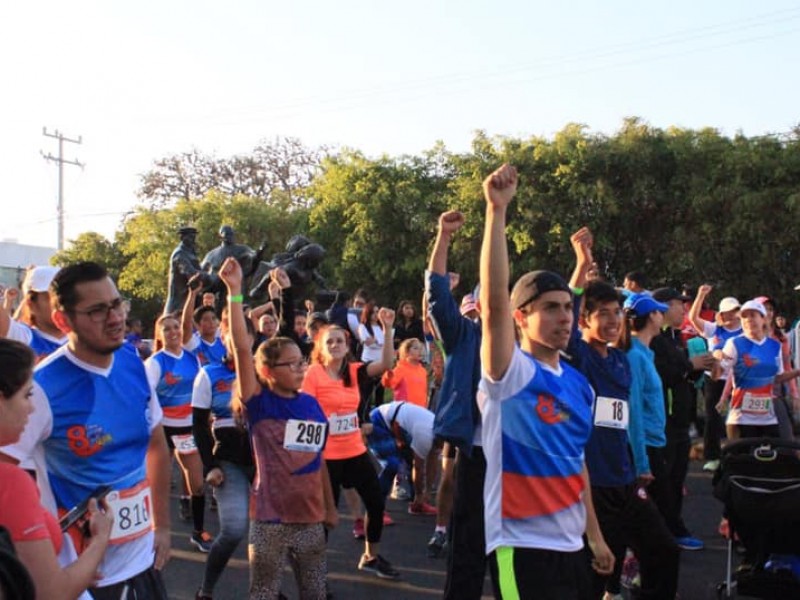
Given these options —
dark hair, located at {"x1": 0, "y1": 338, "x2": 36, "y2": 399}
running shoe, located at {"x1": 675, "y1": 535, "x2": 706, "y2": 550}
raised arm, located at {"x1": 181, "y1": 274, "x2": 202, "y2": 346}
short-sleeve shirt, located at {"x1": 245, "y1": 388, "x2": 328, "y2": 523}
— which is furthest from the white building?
dark hair, located at {"x1": 0, "y1": 338, "x2": 36, "y2": 399}

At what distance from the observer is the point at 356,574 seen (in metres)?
7.11

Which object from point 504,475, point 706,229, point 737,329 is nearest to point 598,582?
point 504,475

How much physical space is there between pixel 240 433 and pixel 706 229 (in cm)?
2089

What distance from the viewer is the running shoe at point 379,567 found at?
6965 millimetres

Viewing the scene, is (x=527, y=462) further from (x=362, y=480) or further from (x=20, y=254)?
(x=20, y=254)

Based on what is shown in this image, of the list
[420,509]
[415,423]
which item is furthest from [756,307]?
[420,509]

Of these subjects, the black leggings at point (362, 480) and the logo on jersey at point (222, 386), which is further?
the black leggings at point (362, 480)

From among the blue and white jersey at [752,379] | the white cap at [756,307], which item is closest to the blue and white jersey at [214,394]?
the blue and white jersey at [752,379]

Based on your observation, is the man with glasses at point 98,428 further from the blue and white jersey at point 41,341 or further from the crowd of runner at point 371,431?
→ the blue and white jersey at point 41,341

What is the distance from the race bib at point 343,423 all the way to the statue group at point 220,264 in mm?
5071

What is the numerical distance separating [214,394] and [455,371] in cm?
225

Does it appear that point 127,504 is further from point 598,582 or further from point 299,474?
point 598,582

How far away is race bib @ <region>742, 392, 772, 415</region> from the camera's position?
8.90m

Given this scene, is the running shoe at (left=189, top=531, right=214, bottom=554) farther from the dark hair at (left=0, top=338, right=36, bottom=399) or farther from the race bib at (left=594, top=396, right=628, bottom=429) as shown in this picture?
the dark hair at (left=0, top=338, right=36, bottom=399)
